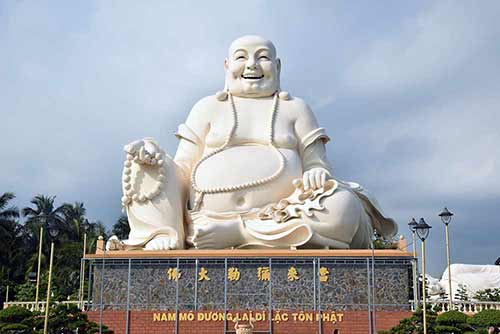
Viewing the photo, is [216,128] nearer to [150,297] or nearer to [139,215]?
[139,215]

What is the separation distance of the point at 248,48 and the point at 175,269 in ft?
14.0

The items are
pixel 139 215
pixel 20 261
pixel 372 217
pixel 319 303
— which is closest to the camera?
pixel 319 303

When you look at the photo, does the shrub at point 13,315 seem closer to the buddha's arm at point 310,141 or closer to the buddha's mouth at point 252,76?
the buddha's arm at point 310,141

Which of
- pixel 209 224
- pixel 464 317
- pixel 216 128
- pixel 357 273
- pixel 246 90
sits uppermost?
pixel 246 90

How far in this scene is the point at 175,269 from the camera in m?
10.3

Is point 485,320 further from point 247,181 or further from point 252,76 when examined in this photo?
point 252,76

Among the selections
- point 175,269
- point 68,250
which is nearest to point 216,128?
point 175,269

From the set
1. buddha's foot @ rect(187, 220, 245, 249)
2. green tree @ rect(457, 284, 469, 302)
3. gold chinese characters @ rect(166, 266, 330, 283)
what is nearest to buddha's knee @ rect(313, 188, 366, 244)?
gold chinese characters @ rect(166, 266, 330, 283)

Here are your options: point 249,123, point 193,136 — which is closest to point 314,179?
point 249,123

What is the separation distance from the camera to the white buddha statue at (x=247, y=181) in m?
10.6

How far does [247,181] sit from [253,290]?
1.87m

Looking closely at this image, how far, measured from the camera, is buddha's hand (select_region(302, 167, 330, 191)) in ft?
35.1

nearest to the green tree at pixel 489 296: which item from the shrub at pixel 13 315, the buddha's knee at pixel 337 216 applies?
the buddha's knee at pixel 337 216

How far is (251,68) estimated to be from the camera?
12133 mm
